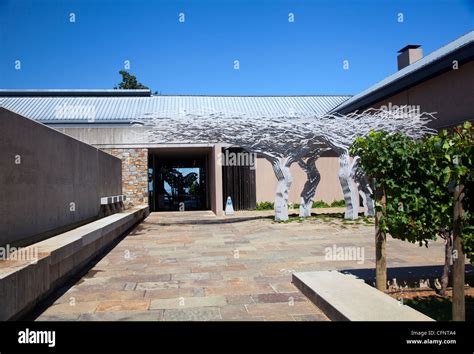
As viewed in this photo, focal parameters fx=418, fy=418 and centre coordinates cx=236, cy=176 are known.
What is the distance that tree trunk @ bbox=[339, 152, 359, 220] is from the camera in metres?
13.9

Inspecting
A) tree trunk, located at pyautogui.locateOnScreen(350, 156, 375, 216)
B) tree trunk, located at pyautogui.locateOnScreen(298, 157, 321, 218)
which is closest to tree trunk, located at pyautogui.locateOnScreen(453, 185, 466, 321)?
tree trunk, located at pyautogui.locateOnScreen(350, 156, 375, 216)

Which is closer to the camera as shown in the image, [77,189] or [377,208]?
[377,208]

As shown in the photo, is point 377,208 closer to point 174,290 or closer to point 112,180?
point 174,290

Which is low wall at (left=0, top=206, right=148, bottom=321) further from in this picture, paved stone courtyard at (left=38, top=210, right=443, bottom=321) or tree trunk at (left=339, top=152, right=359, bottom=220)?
tree trunk at (left=339, top=152, right=359, bottom=220)

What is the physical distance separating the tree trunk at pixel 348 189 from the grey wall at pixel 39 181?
8047 mm

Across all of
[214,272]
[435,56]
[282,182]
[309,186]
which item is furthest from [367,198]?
[214,272]

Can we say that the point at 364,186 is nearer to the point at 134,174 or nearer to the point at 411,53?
the point at 411,53

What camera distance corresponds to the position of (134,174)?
1945cm

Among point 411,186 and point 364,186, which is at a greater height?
point 411,186

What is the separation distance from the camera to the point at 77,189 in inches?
376

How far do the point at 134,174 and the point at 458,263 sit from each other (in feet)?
56.1

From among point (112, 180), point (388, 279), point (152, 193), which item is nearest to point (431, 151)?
→ point (388, 279)

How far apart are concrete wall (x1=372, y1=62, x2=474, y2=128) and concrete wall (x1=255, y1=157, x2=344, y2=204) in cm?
732
